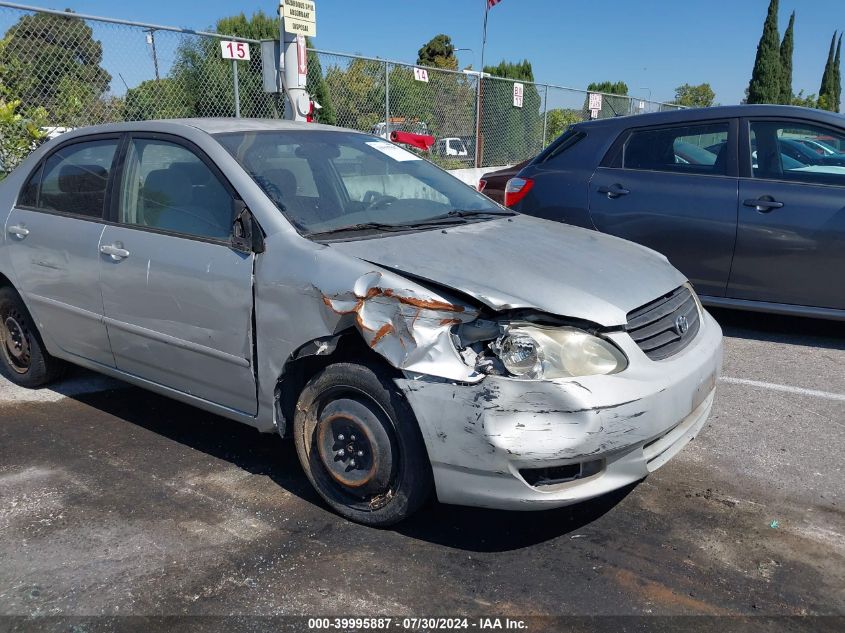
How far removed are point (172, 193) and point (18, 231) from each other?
4.35ft

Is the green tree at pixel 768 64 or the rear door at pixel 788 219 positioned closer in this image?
the rear door at pixel 788 219

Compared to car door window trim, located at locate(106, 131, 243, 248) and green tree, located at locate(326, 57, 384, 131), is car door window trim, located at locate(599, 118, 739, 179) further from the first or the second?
green tree, located at locate(326, 57, 384, 131)

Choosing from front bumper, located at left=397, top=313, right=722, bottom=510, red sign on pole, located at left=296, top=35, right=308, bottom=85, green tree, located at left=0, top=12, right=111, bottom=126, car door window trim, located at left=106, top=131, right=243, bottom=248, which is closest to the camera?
front bumper, located at left=397, top=313, right=722, bottom=510

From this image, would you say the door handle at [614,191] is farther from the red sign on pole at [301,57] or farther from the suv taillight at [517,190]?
the red sign on pole at [301,57]

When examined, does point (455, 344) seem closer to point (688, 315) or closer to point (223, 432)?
point (688, 315)

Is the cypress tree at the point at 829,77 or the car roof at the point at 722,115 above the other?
the cypress tree at the point at 829,77

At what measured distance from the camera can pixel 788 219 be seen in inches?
207

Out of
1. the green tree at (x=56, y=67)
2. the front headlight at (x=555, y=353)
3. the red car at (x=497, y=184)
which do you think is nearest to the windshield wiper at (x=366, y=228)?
the front headlight at (x=555, y=353)

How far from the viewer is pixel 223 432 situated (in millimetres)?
4070

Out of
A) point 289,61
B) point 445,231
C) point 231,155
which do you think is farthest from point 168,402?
point 289,61

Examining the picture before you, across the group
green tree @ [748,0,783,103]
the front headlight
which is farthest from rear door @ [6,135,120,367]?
green tree @ [748,0,783,103]

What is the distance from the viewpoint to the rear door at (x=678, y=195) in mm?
5523

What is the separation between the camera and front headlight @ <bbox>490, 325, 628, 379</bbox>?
8.62 feet

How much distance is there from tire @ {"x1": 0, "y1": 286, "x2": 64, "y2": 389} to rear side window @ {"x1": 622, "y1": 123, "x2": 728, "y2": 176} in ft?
14.6
